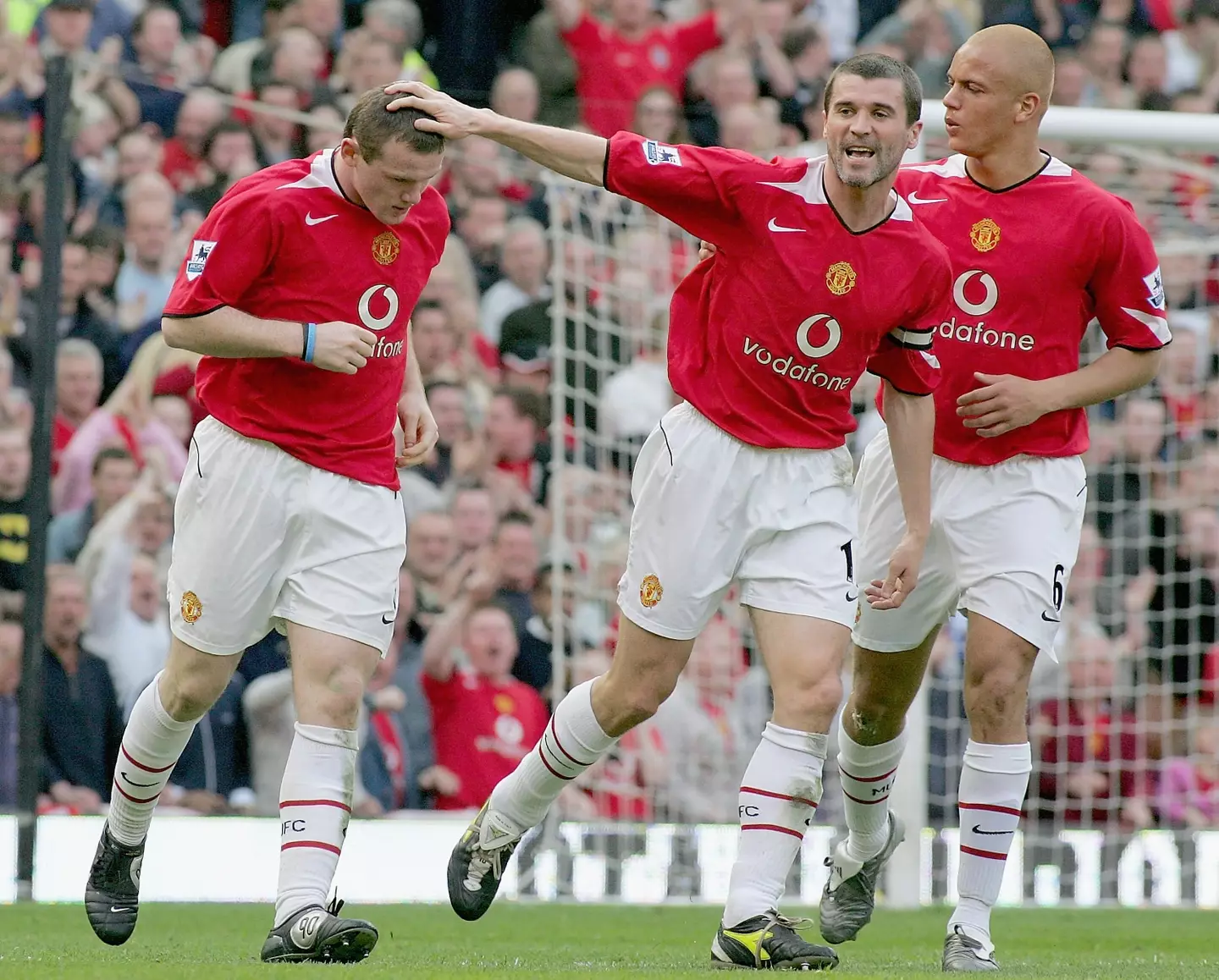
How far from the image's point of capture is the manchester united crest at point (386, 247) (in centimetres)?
527

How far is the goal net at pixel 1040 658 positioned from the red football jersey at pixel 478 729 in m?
0.36

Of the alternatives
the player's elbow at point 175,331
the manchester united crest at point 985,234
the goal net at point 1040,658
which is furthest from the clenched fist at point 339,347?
the goal net at point 1040,658

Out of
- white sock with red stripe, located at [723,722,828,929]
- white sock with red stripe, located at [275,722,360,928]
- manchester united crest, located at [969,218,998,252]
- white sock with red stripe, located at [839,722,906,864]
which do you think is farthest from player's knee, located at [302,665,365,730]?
manchester united crest, located at [969,218,998,252]

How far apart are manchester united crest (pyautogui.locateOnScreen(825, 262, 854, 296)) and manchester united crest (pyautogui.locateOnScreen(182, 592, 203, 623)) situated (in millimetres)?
1967

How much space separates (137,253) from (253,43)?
6.99ft

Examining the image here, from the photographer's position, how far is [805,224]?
5.23m

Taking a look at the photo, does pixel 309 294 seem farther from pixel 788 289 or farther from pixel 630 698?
pixel 630 698

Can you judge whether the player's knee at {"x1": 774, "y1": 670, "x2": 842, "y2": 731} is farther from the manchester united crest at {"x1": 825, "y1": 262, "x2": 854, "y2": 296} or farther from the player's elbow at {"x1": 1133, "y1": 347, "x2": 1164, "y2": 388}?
the player's elbow at {"x1": 1133, "y1": 347, "x2": 1164, "y2": 388}

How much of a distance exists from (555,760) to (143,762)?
48.1 inches

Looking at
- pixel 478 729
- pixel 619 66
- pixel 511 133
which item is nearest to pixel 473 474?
pixel 478 729

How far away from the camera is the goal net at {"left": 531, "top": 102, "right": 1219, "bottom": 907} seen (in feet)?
30.5

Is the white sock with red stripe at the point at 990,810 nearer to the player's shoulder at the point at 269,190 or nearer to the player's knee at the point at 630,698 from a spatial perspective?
the player's knee at the point at 630,698

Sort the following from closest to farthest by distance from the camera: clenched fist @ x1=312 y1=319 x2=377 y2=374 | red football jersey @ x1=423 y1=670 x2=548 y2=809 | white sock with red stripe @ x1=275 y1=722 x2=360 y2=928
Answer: white sock with red stripe @ x1=275 y1=722 x2=360 y2=928 < clenched fist @ x1=312 y1=319 x2=377 y2=374 < red football jersey @ x1=423 y1=670 x2=548 y2=809

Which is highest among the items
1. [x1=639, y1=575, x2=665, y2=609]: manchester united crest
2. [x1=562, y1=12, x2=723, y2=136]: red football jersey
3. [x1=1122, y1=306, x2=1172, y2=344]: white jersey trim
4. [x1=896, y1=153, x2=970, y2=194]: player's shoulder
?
[x1=562, y1=12, x2=723, y2=136]: red football jersey
